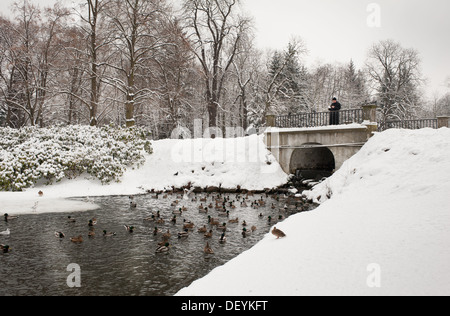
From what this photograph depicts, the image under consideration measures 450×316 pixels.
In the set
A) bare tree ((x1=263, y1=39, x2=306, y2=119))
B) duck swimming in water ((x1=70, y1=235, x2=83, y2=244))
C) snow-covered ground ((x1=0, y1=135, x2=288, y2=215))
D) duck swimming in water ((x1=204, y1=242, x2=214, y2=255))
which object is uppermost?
bare tree ((x1=263, y1=39, x2=306, y2=119))

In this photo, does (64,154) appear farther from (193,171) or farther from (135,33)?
(135,33)

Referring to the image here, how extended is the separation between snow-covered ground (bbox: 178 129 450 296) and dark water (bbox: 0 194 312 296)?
4.24ft

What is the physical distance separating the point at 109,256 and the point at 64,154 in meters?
14.2

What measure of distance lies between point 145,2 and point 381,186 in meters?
22.9

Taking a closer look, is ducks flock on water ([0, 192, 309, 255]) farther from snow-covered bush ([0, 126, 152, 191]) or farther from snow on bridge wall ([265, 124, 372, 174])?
snow-covered bush ([0, 126, 152, 191])

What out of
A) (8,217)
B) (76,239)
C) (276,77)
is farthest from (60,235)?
(276,77)

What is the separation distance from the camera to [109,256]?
323 inches

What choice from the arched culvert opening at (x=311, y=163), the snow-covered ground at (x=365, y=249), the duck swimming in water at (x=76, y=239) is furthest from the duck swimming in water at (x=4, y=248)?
the arched culvert opening at (x=311, y=163)

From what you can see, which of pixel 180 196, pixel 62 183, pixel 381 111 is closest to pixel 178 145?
pixel 180 196

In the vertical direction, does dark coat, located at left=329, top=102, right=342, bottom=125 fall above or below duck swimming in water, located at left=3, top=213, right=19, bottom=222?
above

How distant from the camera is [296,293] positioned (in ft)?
15.8

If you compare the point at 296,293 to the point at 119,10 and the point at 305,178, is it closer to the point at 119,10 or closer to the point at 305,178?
the point at 305,178

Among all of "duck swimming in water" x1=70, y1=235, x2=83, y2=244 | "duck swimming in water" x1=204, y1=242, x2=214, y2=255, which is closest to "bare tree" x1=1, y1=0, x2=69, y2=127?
"duck swimming in water" x1=70, y1=235, x2=83, y2=244

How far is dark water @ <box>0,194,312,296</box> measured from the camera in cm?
644
